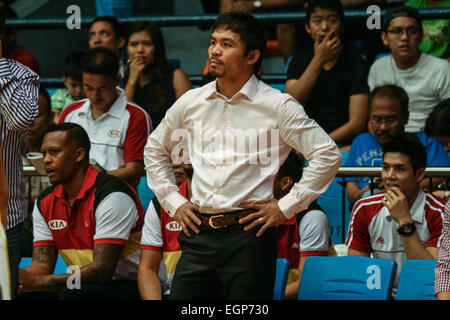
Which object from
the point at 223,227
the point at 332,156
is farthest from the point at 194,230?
the point at 332,156

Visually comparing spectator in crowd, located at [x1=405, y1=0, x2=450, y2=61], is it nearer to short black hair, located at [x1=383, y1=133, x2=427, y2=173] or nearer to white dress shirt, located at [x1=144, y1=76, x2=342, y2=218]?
short black hair, located at [x1=383, y1=133, x2=427, y2=173]

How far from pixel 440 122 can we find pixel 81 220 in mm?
2367

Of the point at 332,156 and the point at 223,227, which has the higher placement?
the point at 332,156

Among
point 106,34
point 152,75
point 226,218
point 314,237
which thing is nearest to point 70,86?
point 106,34

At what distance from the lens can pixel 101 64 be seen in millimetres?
5184

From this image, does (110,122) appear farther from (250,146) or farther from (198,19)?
(250,146)

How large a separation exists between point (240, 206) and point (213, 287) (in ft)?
1.19

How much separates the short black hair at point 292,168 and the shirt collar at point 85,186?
1.10 m

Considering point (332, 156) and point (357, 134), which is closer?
point (332, 156)

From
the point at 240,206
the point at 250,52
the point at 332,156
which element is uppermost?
the point at 250,52

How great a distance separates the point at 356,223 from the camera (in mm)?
4473

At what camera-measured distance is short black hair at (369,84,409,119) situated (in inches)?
205

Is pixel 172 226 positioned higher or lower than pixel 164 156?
lower

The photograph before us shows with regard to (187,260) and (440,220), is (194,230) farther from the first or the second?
(440,220)
